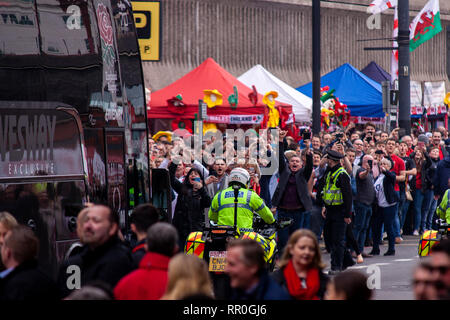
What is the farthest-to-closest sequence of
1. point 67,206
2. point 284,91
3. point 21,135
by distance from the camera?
point 284,91, point 67,206, point 21,135

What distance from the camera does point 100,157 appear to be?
10.1 meters

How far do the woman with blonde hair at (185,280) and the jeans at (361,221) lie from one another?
11.4 metres

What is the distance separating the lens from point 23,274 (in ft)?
20.5

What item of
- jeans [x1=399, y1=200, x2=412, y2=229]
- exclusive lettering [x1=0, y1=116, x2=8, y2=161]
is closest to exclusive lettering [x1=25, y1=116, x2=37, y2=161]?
exclusive lettering [x1=0, y1=116, x2=8, y2=161]

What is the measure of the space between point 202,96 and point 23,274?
2176 cm

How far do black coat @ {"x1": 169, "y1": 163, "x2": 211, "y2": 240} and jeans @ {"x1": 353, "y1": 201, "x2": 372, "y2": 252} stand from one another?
12.2ft

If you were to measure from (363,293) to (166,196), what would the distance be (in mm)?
6854

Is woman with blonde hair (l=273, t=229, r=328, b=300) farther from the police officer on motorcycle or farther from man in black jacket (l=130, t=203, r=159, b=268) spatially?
the police officer on motorcycle

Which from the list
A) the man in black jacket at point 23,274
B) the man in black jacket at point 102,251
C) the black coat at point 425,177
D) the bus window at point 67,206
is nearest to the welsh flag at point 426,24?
the black coat at point 425,177

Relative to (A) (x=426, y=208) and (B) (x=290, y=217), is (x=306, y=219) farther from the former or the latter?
(A) (x=426, y=208)

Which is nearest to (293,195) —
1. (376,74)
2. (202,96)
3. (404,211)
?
(404,211)

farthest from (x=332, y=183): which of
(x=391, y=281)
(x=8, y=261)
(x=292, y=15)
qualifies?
(x=292, y=15)
